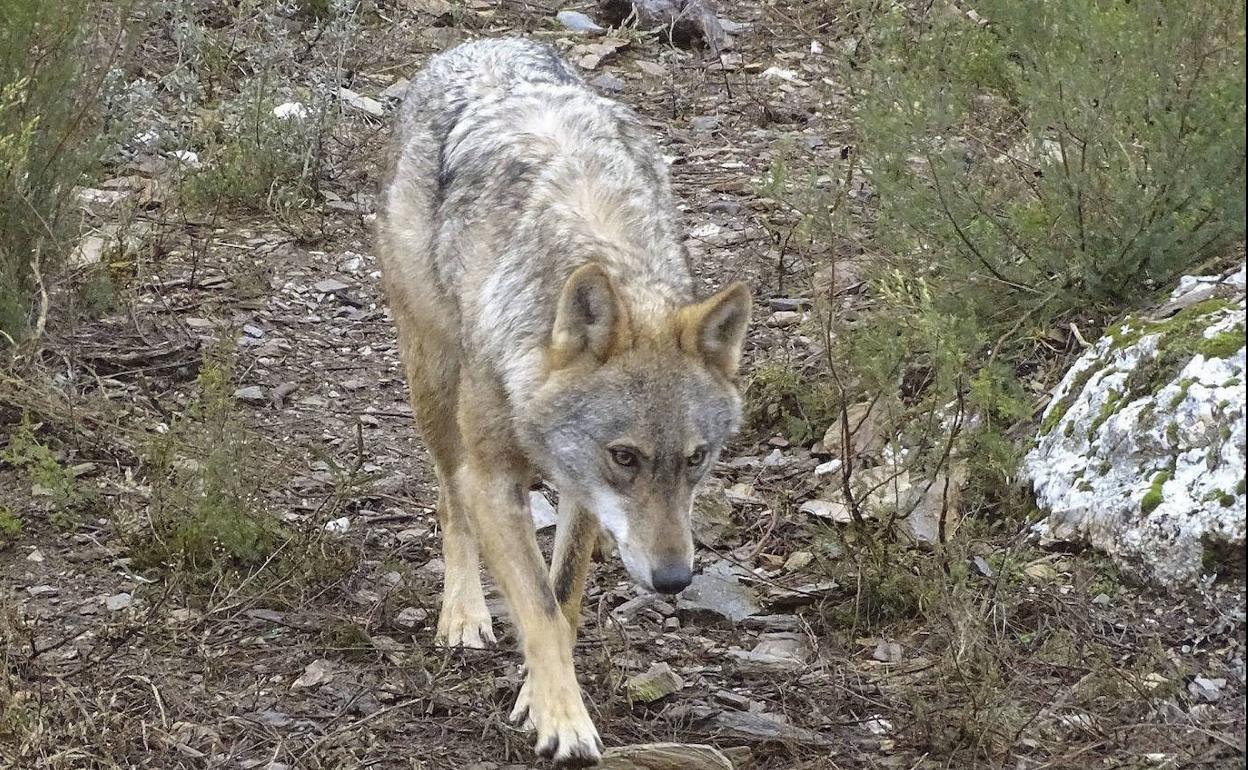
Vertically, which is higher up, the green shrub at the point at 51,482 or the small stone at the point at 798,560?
the green shrub at the point at 51,482

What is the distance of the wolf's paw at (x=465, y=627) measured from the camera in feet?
16.4

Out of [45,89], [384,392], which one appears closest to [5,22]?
[45,89]

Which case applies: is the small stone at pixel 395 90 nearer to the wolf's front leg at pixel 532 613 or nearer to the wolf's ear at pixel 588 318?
the wolf's front leg at pixel 532 613

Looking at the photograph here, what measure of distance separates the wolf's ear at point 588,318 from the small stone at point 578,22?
7.55m

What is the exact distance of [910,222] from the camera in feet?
19.2

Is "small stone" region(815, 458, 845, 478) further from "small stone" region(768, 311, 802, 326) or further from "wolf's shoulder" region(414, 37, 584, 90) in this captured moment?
"wolf's shoulder" region(414, 37, 584, 90)

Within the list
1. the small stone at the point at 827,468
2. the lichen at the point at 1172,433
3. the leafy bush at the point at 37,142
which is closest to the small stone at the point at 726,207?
the small stone at the point at 827,468

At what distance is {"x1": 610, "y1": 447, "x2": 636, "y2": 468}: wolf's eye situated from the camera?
162 inches

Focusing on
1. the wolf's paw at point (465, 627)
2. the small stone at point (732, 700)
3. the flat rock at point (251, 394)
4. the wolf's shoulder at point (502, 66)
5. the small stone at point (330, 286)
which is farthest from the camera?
the small stone at point (330, 286)

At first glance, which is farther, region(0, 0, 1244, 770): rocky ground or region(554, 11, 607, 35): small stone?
region(554, 11, 607, 35): small stone

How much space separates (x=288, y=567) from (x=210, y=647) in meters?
0.47

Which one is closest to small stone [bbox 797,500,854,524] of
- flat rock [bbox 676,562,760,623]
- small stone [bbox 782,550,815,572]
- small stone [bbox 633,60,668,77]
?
small stone [bbox 782,550,815,572]

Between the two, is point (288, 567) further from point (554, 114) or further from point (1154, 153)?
point (1154, 153)

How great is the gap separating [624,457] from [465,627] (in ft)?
4.15
